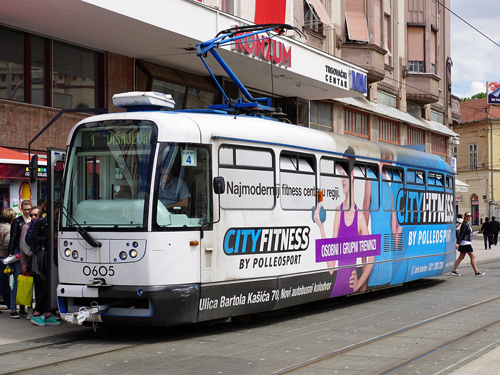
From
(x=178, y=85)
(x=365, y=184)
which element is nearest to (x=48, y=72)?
(x=178, y=85)

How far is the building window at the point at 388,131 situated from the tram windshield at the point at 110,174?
23448 mm

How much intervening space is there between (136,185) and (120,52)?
10.1m

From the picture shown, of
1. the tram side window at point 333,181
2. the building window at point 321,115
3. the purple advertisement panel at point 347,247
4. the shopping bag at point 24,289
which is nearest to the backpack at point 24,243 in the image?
the shopping bag at point 24,289

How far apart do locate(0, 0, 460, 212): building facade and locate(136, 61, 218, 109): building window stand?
0.03 metres

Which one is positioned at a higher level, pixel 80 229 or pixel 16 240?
pixel 80 229

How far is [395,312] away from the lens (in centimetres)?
1103

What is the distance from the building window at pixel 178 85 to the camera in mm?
18266

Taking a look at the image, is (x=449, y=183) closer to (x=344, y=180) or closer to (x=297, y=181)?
(x=344, y=180)

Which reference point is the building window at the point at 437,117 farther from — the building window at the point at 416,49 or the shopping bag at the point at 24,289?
the shopping bag at the point at 24,289

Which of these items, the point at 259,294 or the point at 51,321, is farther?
the point at 51,321

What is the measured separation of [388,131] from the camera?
3216cm

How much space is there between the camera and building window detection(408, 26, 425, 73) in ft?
114

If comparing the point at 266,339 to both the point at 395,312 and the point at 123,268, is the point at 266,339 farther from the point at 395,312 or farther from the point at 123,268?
the point at 395,312

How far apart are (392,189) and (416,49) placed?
935 inches
